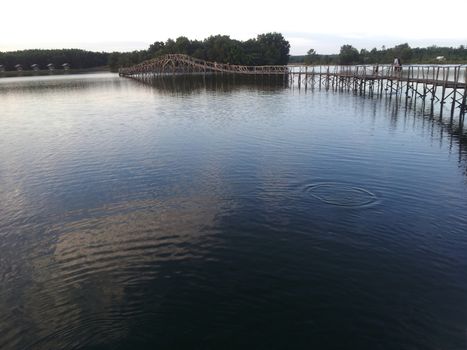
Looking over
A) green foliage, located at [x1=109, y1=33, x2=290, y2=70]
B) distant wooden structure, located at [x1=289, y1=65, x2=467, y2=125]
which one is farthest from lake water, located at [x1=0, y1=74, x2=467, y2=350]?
green foliage, located at [x1=109, y1=33, x2=290, y2=70]

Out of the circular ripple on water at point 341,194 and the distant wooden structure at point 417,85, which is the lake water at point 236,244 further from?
the distant wooden structure at point 417,85

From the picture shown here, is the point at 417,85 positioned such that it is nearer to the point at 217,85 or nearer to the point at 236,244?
the point at 217,85

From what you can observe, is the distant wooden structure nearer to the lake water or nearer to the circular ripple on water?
the lake water

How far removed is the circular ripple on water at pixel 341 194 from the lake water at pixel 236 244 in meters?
0.13

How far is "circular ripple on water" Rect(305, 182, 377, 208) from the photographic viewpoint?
19.6 meters

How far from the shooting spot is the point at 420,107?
4959cm

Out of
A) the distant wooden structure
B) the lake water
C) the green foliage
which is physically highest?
the green foliage

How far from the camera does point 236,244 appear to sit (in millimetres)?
15984

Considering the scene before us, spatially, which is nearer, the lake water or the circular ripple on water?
the lake water

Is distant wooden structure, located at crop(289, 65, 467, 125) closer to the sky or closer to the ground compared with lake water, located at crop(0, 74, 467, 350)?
closer to the sky

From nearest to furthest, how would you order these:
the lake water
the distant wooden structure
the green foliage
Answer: the lake water, the distant wooden structure, the green foliage

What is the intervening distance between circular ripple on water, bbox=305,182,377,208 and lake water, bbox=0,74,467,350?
13 centimetres

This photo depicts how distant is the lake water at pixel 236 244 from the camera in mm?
11352

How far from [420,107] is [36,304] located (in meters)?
49.6
